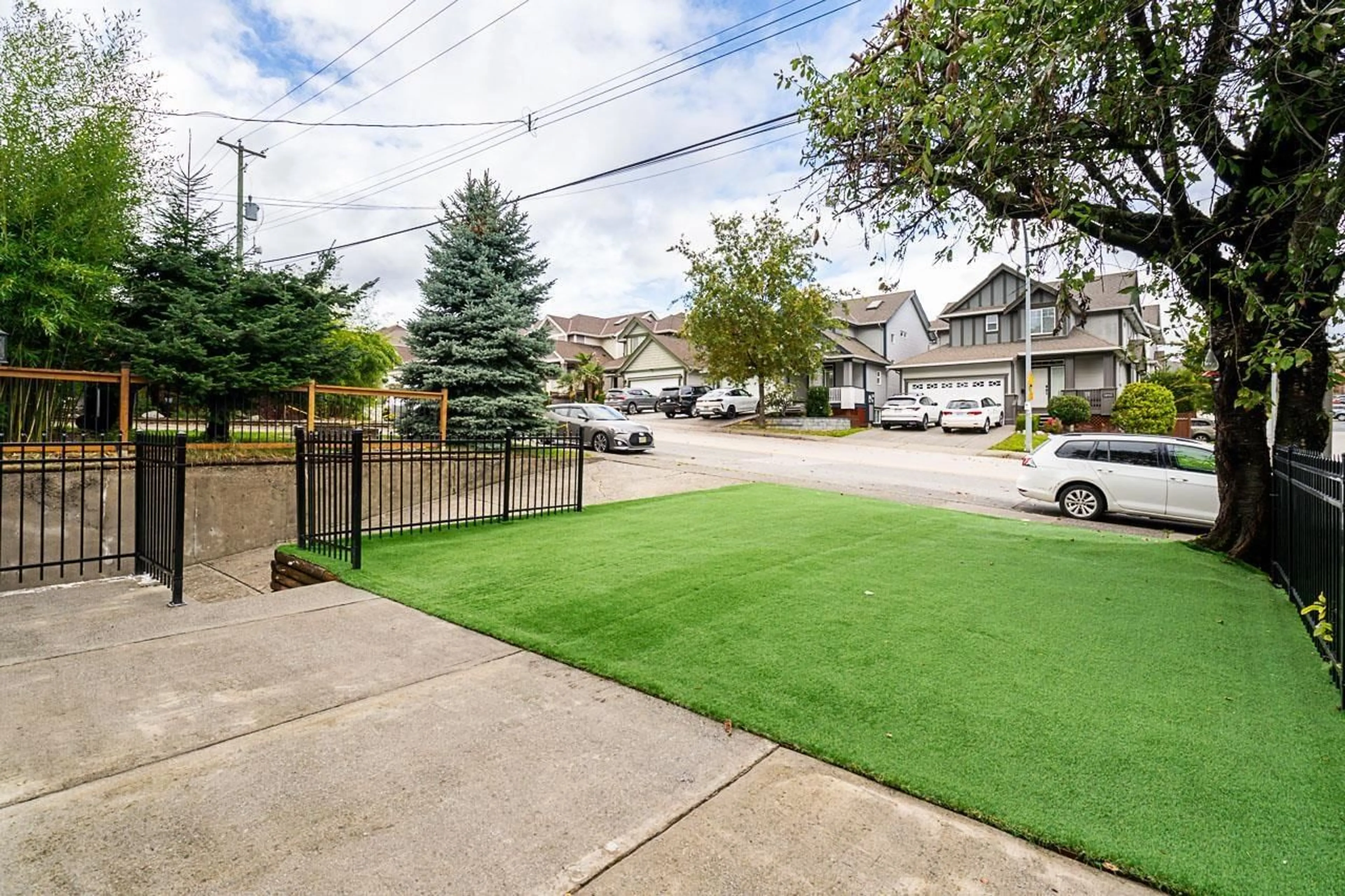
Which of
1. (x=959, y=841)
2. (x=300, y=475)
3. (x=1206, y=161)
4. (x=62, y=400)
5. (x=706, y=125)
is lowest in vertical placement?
(x=959, y=841)

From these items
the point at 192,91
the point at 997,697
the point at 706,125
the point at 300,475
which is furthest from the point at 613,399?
the point at 997,697

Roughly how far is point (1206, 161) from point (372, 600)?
8372 mm

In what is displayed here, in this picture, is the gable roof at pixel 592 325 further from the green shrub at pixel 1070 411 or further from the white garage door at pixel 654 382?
the green shrub at pixel 1070 411

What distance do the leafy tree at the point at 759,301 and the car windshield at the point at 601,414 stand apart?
9665mm

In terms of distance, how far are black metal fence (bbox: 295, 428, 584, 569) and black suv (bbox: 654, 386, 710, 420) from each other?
2139 centimetres

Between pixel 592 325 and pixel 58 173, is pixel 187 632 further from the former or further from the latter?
pixel 592 325

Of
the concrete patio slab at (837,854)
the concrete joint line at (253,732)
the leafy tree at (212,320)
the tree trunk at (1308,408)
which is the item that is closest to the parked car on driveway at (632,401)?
the leafy tree at (212,320)

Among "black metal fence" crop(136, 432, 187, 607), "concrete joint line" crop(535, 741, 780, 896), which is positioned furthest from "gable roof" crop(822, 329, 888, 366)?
"concrete joint line" crop(535, 741, 780, 896)

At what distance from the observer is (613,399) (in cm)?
3850

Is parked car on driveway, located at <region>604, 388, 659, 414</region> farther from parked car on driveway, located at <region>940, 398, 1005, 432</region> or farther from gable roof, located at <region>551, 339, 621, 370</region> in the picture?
parked car on driveway, located at <region>940, 398, 1005, 432</region>

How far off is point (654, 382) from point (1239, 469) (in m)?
37.4

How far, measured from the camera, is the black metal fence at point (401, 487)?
675cm

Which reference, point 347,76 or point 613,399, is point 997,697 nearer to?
point 347,76

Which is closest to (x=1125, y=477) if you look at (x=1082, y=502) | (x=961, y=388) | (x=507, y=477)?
(x=1082, y=502)
